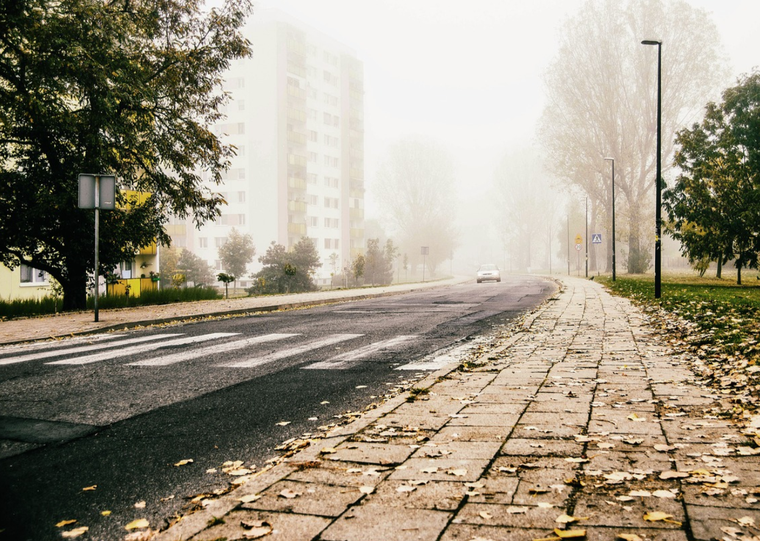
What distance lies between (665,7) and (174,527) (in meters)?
50.6

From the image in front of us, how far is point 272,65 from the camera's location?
6731 centimetres

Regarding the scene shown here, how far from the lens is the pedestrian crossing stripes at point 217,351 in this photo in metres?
8.09

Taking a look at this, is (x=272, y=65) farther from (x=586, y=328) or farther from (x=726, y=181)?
(x=586, y=328)

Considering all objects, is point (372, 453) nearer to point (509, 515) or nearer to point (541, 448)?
point (541, 448)

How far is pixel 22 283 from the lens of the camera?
30469 millimetres

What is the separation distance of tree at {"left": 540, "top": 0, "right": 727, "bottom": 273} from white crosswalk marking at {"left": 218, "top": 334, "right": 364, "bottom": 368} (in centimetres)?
3900

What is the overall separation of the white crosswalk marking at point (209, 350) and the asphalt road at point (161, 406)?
3cm

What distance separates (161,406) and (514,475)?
140 inches

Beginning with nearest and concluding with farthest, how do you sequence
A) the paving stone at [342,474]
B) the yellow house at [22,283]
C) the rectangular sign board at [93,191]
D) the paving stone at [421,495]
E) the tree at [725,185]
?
the paving stone at [421,495], the paving stone at [342,474], the rectangular sign board at [93,191], the tree at [725,185], the yellow house at [22,283]

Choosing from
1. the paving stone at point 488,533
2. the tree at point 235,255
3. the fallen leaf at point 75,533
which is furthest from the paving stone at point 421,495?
the tree at point 235,255

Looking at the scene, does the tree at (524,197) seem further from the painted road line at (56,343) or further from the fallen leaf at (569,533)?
the fallen leaf at (569,533)

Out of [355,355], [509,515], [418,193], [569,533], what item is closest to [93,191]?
[355,355]

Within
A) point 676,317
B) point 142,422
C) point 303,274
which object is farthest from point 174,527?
point 303,274

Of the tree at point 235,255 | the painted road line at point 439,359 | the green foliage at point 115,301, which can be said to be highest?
the tree at point 235,255
